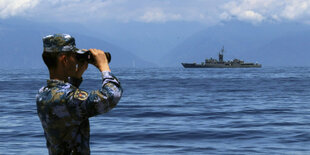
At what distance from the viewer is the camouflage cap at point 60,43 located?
12.1 ft

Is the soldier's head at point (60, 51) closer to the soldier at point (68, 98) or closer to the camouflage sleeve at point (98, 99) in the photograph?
the soldier at point (68, 98)

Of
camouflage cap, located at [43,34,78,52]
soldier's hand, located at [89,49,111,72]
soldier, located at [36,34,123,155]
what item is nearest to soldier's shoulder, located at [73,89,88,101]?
soldier, located at [36,34,123,155]

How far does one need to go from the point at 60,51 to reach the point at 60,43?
56mm

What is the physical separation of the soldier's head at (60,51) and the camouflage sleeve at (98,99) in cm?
23

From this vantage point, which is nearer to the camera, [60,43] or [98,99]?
[98,99]

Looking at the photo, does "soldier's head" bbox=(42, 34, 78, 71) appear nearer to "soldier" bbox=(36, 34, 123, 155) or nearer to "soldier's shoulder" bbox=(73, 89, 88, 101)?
"soldier" bbox=(36, 34, 123, 155)

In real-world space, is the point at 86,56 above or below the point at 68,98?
above

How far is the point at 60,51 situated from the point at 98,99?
481 mm

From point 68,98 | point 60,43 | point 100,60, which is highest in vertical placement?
point 60,43

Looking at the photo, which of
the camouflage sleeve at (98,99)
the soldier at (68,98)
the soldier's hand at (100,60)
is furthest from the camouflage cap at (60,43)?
the camouflage sleeve at (98,99)

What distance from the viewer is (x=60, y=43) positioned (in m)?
3.69

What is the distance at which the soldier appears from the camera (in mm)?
3537

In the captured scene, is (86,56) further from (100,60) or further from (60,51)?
(60,51)

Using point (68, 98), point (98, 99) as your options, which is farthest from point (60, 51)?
point (98, 99)
